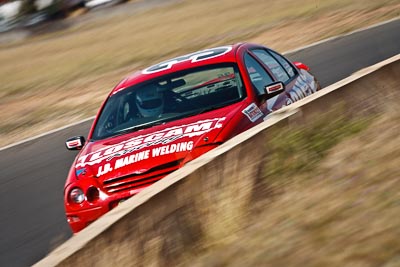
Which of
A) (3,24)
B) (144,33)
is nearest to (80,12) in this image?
(3,24)

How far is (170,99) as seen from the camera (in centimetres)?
817

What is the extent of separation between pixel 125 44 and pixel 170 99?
22.5 m

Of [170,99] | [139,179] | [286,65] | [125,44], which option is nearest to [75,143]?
[170,99]

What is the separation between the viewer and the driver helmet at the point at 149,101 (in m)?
8.15

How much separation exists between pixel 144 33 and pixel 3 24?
53.4ft

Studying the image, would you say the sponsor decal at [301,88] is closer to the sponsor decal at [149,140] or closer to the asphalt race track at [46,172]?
the sponsor decal at [149,140]

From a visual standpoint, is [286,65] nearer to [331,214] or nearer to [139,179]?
[139,179]

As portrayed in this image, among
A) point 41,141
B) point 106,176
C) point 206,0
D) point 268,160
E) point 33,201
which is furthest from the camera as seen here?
point 206,0

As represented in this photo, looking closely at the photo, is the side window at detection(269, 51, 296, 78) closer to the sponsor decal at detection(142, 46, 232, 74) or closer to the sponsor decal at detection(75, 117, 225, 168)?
the sponsor decal at detection(142, 46, 232, 74)

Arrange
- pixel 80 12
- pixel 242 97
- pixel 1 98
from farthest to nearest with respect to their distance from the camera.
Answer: pixel 80 12 → pixel 1 98 → pixel 242 97

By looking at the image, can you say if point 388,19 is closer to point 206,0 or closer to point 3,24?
point 206,0

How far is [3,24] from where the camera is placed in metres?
47.0

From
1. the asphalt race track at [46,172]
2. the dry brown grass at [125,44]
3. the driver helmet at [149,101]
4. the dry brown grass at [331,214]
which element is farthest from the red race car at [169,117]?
the dry brown grass at [125,44]

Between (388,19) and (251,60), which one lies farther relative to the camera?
(388,19)
